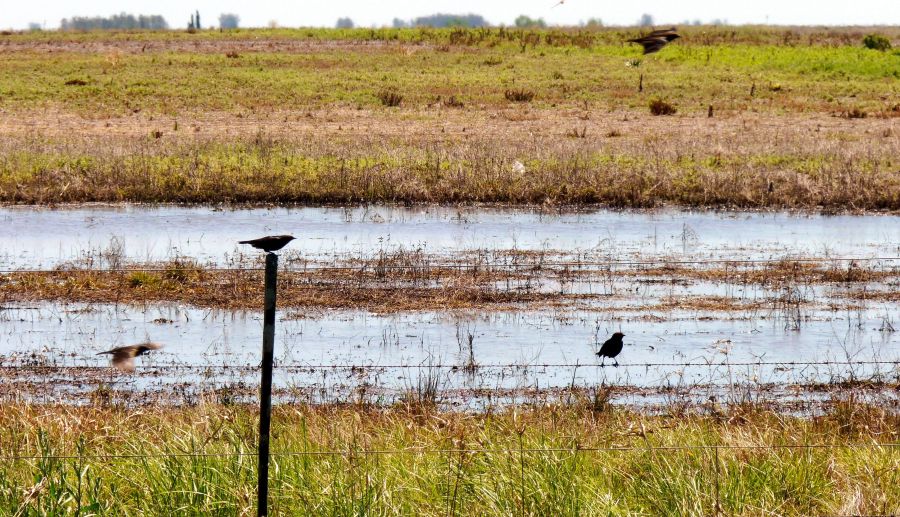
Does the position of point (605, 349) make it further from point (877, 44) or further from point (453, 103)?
point (877, 44)

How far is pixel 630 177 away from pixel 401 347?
1328 centimetres

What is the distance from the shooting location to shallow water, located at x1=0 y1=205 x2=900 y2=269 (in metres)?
20.2

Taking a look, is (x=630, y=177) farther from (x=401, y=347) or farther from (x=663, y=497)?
(x=663, y=497)

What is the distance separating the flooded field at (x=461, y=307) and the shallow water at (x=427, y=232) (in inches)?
3.2

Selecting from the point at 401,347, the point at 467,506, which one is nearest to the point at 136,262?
the point at 401,347

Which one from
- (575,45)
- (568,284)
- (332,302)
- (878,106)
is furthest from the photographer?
(575,45)

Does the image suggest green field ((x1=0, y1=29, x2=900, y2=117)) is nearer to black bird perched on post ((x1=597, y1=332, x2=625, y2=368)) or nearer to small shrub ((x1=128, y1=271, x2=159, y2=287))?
small shrub ((x1=128, y1=271, x2=159, y2=287))

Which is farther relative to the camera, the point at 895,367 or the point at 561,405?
the point at 895,367

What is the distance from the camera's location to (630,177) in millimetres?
26609

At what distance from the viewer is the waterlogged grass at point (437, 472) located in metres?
7.40

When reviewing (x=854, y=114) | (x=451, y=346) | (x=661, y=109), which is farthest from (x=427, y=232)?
(x=854, y=114)

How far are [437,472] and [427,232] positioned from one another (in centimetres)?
1425

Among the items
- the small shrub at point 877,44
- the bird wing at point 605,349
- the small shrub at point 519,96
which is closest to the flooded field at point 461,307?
the bird wing at point 605,349

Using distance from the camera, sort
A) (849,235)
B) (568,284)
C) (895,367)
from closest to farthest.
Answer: (895,367) < (568,284) < (849,235)
